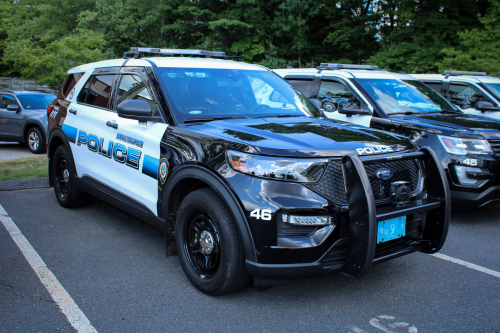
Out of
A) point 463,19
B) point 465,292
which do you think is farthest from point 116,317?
point 463,19

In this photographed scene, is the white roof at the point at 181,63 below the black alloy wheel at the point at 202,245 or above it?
above

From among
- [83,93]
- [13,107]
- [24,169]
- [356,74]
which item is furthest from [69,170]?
[13,107]

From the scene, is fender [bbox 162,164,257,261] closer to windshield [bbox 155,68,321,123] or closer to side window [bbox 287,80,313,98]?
windshield [bbox 155,68,321,123]

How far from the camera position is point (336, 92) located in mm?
6930

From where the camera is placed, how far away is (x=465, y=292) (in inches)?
137

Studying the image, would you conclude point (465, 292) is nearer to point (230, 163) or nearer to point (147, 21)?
point (230, 163)

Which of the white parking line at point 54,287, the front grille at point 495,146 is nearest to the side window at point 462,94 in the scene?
the front grille at point 495,146

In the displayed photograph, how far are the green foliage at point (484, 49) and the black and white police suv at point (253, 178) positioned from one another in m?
11.8

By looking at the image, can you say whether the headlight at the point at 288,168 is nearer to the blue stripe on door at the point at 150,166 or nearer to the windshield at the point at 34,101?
the blue stripe on door at the point at 150,166

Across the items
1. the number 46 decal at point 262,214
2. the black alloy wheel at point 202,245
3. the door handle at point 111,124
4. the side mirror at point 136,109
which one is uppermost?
the side mirror at point 136,109

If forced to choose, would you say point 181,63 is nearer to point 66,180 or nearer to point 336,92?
point 66,180

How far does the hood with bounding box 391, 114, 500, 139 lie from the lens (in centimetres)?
530

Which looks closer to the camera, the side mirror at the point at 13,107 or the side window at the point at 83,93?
the side window at the point at 83,93

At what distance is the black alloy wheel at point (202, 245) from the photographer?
327cm
